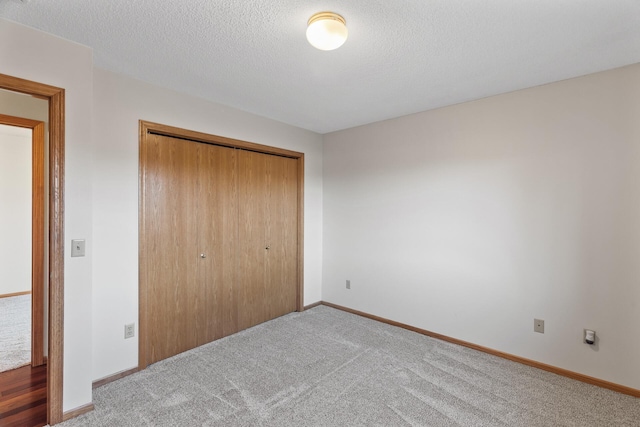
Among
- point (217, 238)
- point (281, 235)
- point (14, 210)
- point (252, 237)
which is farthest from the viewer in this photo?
point (14, 210)

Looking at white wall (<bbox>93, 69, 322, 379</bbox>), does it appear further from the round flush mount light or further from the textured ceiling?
the round flush mount light

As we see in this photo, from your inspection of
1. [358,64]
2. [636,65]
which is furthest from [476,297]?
[358,64]

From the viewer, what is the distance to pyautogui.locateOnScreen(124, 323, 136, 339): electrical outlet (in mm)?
2453

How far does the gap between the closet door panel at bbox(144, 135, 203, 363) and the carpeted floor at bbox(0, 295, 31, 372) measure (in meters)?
1.18

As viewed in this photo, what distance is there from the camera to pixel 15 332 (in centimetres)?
320

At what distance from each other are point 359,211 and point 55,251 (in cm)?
294

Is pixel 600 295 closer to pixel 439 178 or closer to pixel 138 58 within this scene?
pixel 439 178

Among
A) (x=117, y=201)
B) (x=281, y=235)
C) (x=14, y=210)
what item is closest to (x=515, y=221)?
(x=281, y=235)

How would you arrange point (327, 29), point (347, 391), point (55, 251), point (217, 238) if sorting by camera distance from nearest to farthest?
point (327, 29), point (55, 251), point (347, 391), point (217, 238)

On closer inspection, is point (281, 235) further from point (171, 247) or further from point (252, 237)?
point (171, 247)

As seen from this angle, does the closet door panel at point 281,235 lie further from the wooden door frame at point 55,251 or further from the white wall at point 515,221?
the wooden door frame at point 55,251

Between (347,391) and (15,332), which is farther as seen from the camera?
(15,332)

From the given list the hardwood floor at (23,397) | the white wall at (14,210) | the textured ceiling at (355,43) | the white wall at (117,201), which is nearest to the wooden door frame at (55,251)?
the hardwood floor at (23,397)

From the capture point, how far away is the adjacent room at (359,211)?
6.08 feet
